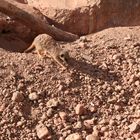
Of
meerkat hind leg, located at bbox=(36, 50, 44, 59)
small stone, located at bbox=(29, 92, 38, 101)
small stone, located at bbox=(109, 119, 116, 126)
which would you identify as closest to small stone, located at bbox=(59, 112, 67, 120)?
small stone, located at bbox=(29, 92, 38, 101)

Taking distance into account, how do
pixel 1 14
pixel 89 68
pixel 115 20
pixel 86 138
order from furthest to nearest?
pixel 115 20 < pixel 1 14 < pixel 89 68 < pixel 86 138

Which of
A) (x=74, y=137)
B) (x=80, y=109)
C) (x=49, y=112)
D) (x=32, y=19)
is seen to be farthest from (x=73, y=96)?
(x=32, y=19)

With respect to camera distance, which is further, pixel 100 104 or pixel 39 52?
pixel 39 52

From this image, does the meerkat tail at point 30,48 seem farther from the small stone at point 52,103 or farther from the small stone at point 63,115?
the small stone at point 63,115

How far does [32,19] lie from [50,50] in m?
0.61

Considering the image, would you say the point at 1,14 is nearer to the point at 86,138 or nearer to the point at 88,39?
the point at 88,39

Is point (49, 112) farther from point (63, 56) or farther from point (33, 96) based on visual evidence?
point (63, 56)

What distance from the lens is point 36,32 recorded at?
16.7 ft

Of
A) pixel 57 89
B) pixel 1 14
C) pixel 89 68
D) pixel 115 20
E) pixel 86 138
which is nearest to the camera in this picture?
pixel 86 138

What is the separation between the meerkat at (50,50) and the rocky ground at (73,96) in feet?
0.18

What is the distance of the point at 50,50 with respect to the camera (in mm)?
4500

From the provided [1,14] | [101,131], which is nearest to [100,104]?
[101,131]

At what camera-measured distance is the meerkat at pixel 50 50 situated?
4.46 m

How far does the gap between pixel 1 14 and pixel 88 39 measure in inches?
31.3
